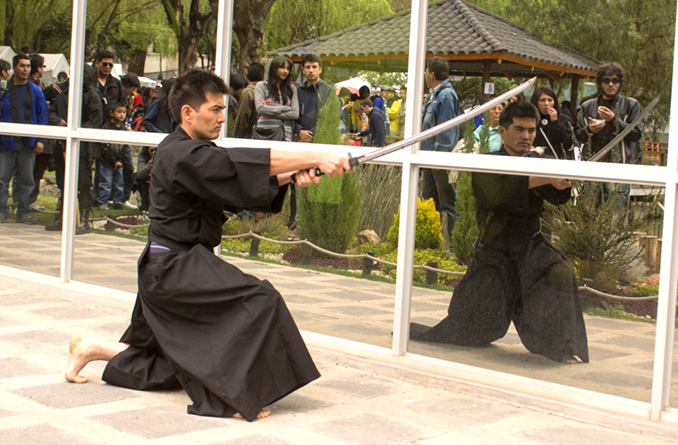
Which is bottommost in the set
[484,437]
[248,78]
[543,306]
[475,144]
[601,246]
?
[484,437]

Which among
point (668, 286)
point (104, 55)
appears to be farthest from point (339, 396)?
point (104, 55)

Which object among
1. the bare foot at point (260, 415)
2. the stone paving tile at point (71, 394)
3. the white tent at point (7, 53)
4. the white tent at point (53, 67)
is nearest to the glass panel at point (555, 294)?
the bare foot at point (260, 415)

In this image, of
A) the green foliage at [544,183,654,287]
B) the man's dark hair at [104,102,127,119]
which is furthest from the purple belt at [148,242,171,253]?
the man's dark hair at [104,102,127,119]

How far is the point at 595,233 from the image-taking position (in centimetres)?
376

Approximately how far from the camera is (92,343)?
3910 mm

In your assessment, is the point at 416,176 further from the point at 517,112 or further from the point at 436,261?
the point at 517,112

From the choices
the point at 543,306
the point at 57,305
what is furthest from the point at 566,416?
the point at 57,305

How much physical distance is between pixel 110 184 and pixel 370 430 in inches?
135

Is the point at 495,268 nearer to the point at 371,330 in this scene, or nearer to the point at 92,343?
the point at 371,330

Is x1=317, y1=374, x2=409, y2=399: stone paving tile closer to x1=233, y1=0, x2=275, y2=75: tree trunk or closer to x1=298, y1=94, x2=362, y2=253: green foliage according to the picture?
x1=298, y1=94, x2=362, y2=253: green foliage

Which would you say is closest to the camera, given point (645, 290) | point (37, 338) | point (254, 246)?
point (645, 290)

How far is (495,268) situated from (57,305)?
332cm

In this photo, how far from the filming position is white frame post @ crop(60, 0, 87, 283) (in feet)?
19.4

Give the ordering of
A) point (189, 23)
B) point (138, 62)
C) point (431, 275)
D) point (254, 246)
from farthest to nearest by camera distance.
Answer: point (138, 62), point (189, 23), point (254, 246), point (431, 275)
